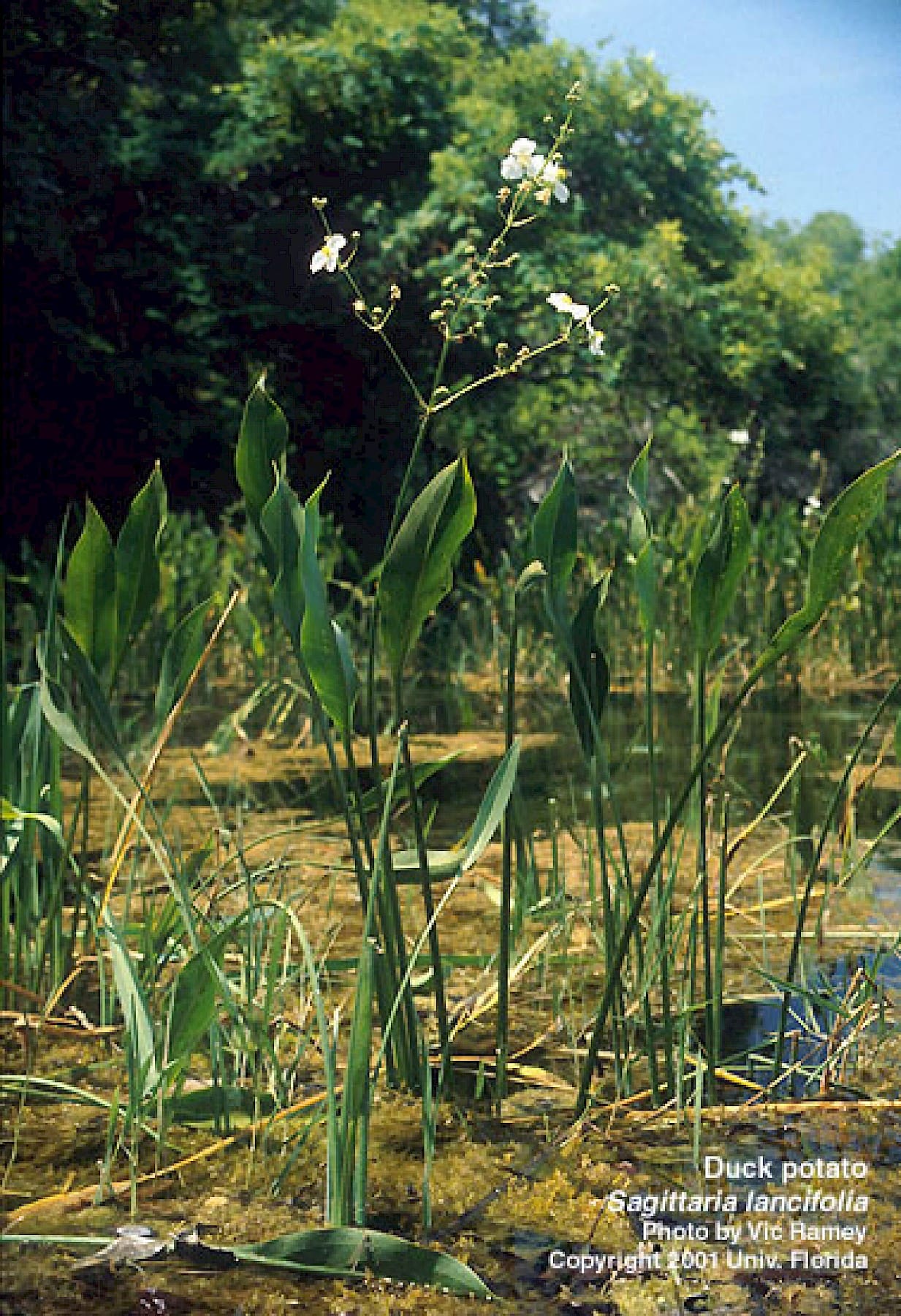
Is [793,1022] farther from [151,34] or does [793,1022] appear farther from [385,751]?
[151,34]

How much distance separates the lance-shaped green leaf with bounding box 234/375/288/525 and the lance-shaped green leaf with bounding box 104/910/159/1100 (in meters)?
0.35

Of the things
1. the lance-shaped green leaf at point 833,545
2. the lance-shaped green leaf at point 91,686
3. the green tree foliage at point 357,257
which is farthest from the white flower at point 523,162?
the green tree foliage at point 357,257

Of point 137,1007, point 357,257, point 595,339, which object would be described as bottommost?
point 137,1007

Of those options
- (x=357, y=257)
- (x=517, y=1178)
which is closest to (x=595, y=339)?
(x=517, y=1178)

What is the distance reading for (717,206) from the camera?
30.6 feet

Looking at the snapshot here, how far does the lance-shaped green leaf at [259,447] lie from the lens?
1.09 metres

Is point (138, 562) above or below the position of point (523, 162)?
below

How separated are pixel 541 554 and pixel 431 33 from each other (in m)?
6.34

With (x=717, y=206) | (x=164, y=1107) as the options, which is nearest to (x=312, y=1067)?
(x=164, y=1107)

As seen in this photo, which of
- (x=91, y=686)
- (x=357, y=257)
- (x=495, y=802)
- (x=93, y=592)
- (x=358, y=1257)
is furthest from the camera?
(x=357, y=257)

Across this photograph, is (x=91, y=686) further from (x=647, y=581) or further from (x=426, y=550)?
(x=647, y=581)

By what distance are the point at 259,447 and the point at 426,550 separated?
6.6 inches

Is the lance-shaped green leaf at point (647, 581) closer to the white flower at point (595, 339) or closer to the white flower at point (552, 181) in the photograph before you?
the white flower at point (595, 339)

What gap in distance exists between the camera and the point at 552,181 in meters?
1.16
